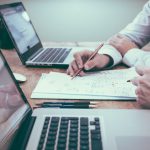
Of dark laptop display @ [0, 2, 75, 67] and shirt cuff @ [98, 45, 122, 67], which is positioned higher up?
dark laptop display @ [0, 2, 75, 67]

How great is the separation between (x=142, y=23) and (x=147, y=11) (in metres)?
0.06

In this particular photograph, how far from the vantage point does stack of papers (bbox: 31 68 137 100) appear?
843mm

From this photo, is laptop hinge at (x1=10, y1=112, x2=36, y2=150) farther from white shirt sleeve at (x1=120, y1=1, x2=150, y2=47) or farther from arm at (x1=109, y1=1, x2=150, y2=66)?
white shirt sleeve at (x1=120, y1=1, x2=150, y2=47)

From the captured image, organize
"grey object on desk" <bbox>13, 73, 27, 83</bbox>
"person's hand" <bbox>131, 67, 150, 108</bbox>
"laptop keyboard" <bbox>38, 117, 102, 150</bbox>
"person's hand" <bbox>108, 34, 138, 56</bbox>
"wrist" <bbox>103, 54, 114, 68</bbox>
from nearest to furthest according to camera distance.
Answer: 1. "laptop keyboard" <bbox>38, 117, 102, 150</bbox>
2. "person's hand" <bbox>131, 67, 150, 108</bbox>
3. "grey object on desk" <bbox>13, 73, 27, 83</bbox>
4. "wrist" <bbox>103, 54, 114, 68</bbox>
5. "person's hand" <bbox>108, 34, 138, 56</bbox>

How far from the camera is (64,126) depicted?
638 millimetres

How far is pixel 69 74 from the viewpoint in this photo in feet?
3.36

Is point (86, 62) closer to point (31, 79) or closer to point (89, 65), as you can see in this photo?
point (89, 65)

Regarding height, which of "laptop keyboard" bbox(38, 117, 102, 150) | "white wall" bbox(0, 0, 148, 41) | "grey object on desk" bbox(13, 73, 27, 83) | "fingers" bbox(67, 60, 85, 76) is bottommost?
"white wall" bbox(0, 0, 148, 41)

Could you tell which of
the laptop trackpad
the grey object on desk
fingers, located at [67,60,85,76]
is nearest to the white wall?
fingers, located at [67,60,85,76]

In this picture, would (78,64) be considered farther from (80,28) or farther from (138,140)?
(80,28)

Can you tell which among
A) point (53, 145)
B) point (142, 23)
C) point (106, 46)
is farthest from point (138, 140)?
point (142, 23)

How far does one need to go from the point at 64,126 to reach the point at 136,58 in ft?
2.03

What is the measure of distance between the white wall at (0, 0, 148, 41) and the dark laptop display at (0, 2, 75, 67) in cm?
70

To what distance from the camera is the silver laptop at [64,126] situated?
581 mm
